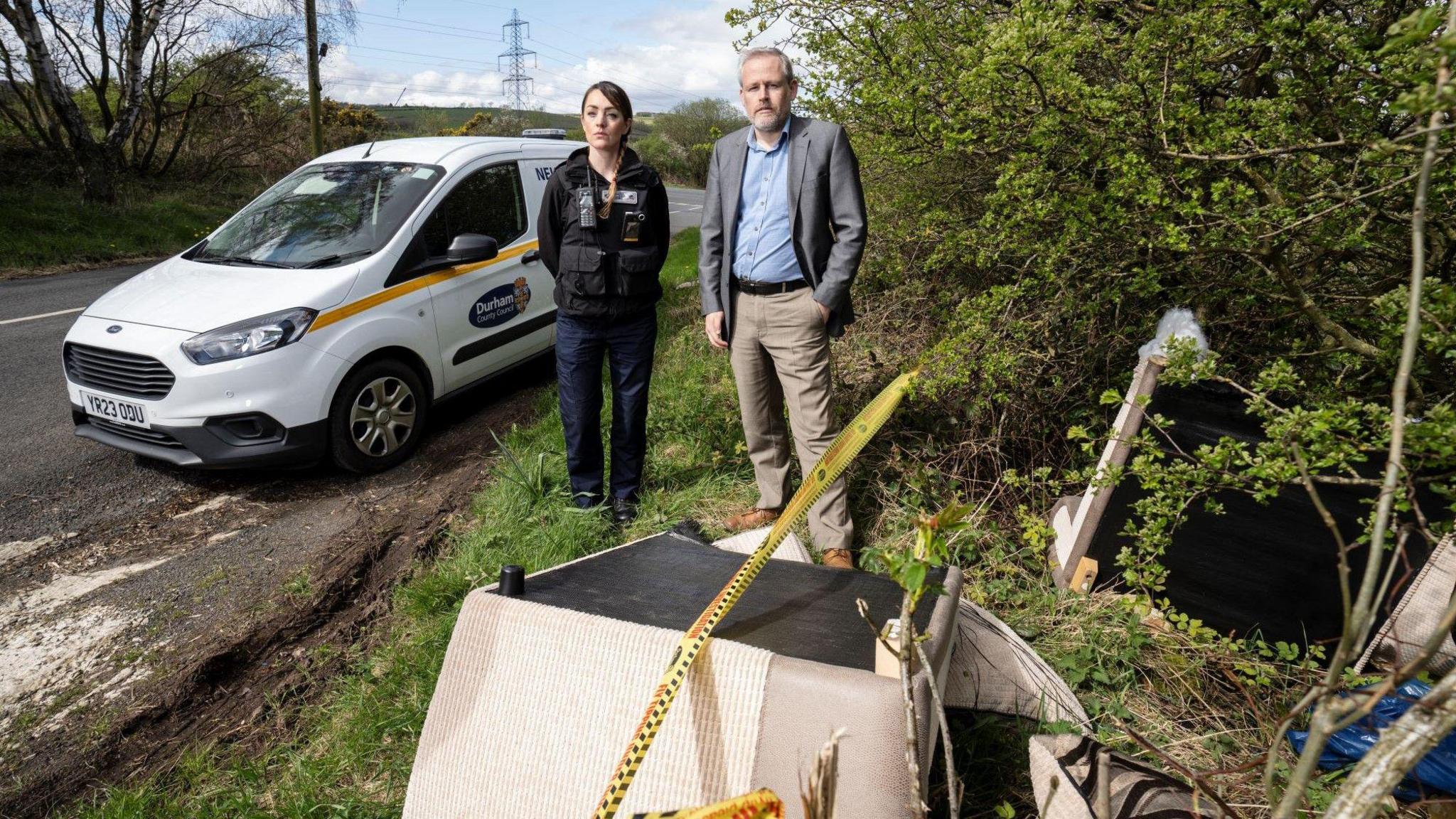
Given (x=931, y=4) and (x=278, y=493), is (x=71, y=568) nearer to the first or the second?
(x=278, y=493)

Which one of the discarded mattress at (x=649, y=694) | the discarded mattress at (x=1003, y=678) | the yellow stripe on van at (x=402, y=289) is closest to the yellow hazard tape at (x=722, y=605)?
the discarded mattress at (x=649, y=694)

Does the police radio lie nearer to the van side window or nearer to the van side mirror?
the van side mirror

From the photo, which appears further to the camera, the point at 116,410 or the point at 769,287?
the point at 116,410

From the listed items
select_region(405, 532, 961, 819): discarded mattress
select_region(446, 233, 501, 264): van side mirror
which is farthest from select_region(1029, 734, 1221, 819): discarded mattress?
select_region(446, 233, 501, 264): van side mirror

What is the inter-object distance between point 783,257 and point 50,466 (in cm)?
444

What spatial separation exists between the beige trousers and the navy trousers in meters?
0.49

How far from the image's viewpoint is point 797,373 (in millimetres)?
3424

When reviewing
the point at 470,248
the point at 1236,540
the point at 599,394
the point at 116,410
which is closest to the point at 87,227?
the point at 116,410

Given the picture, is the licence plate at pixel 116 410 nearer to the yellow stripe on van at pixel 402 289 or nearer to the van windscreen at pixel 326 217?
the yellow stripe on van at pixel 402 289

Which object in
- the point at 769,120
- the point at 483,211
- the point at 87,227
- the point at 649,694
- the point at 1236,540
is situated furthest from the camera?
the point at 87,227

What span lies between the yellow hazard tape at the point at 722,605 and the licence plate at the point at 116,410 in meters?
3.81

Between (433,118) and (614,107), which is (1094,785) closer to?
(614,107)

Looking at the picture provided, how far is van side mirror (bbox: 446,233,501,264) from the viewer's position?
4.89 m

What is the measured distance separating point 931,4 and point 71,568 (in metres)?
4.71
